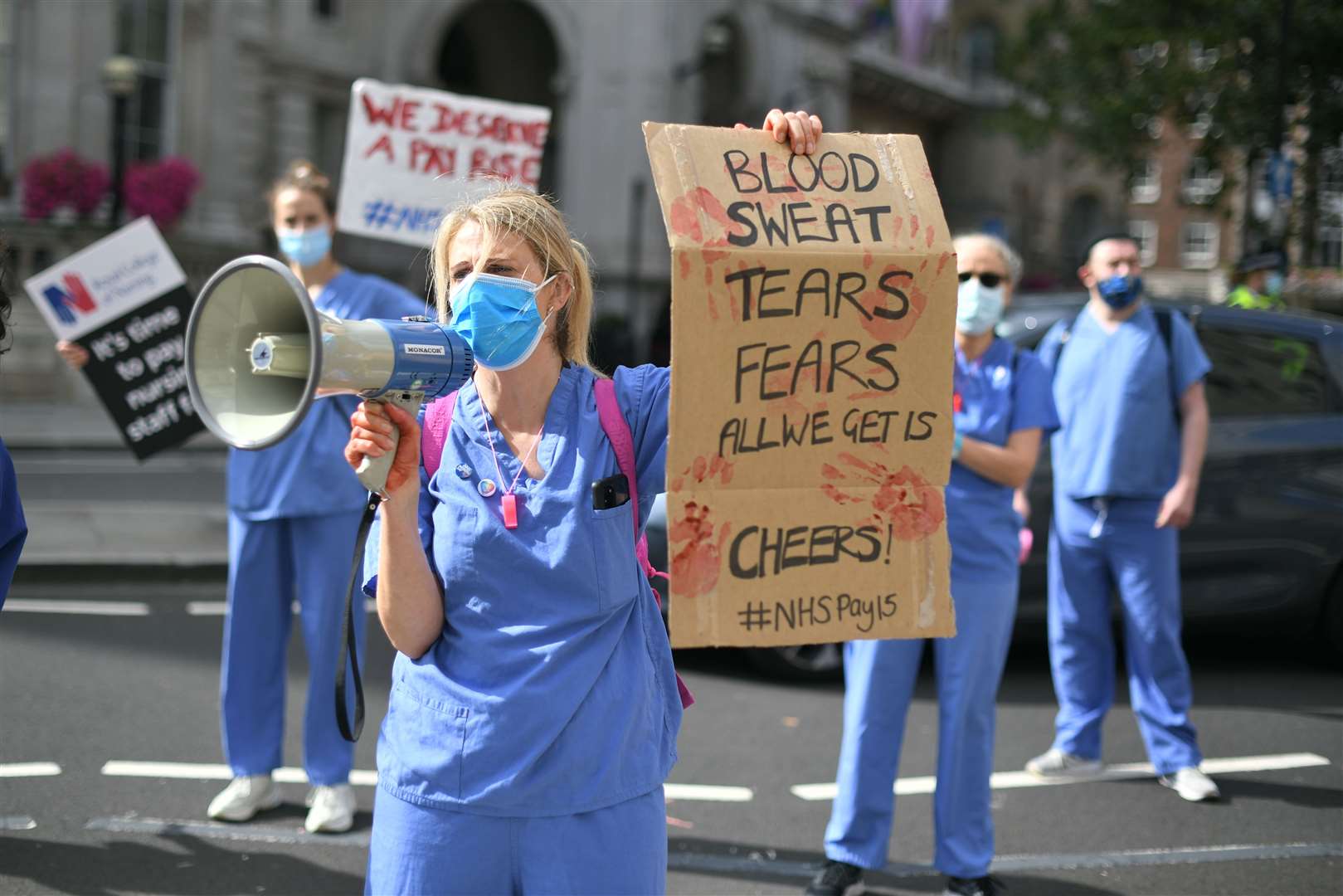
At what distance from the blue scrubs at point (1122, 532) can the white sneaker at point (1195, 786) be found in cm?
4

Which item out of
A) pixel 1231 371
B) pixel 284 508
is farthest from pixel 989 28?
pixel 284 508

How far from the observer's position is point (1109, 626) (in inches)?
218

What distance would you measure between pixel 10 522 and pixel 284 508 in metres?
1.79

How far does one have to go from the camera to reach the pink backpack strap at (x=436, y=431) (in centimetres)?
257

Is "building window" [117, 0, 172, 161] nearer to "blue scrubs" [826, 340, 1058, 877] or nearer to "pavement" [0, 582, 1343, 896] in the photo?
"pavement" [0, 582, 1343, 896]

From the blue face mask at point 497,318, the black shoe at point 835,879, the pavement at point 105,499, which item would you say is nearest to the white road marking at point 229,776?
the black shoe at point 835,879

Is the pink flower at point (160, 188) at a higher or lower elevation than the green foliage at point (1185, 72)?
lower

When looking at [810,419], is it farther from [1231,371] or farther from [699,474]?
[1231,371]

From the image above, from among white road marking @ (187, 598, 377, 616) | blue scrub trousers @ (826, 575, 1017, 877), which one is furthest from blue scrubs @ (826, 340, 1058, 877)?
white road marking @ (187, 598, 377, 616)

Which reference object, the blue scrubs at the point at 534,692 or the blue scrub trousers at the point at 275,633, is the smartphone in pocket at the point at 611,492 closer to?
the blue scrubs at the point at 534,692

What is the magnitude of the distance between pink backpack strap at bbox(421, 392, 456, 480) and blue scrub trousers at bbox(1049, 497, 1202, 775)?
341cm

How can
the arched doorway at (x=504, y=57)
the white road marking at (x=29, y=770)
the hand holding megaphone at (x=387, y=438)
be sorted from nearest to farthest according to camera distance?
the hand holding megaphone at (x=387, y=438)
the white road marking at (x=29, y=770)
the arched doorway at (x=504, y=57)

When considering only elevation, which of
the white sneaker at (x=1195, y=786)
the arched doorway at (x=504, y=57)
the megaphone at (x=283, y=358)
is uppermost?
the arched doorway at (x=504, y=57)

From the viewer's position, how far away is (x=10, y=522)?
287 cm
